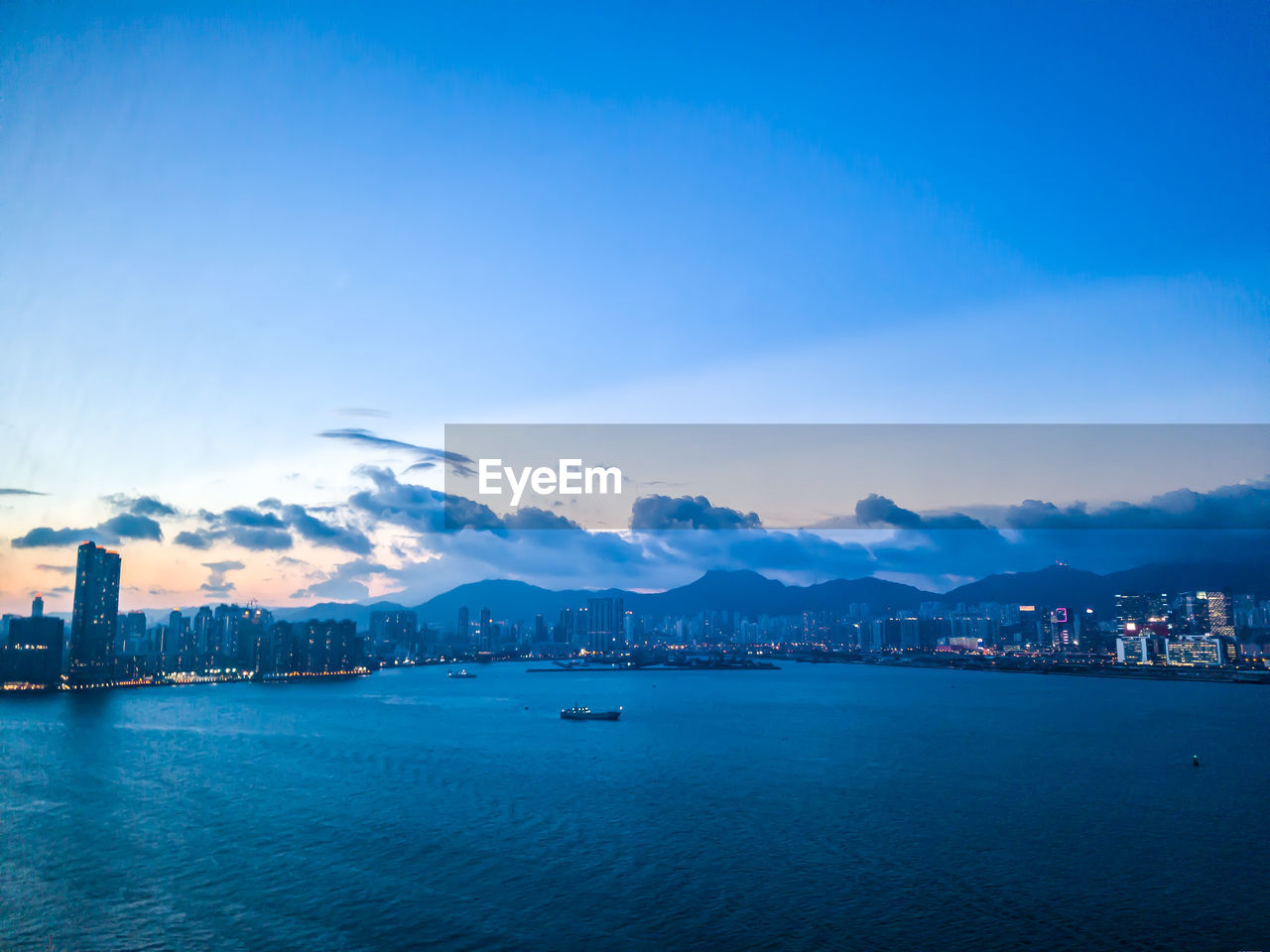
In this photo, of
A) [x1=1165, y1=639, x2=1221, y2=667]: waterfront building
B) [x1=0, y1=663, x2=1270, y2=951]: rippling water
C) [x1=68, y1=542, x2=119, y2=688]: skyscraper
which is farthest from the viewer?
[x1=1165, y1=639, x2=1221, y2=667]: waterfront building

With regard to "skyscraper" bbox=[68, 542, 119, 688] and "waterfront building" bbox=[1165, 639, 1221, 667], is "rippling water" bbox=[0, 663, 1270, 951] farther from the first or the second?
"waterfront building" bbox=[1165, 639, 1221, 667]

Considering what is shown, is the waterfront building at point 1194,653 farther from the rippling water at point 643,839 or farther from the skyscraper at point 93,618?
the skyscraper at point 93,618

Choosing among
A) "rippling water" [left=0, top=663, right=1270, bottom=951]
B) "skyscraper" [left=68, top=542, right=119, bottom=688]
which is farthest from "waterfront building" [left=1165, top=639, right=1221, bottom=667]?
"skyscraper" [left=68, top=542, right=119, bottom=688]

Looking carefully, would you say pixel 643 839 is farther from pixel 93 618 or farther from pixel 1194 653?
pixel 1194 653

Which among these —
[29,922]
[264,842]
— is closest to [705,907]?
[264,842]

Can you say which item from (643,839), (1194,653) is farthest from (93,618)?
(1194,653)

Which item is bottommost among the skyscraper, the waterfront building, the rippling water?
the waterfront building

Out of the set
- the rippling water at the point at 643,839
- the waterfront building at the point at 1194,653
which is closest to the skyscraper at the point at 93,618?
the rippling water at the point at 643,839
